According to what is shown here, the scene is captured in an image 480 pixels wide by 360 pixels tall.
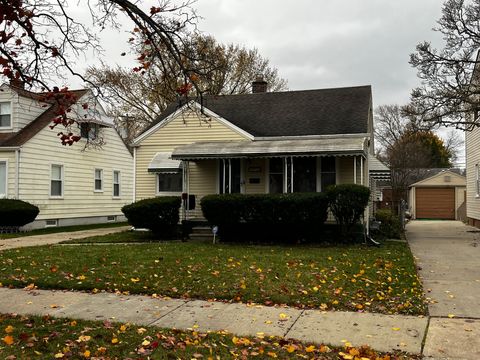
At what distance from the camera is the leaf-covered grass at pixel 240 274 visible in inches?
292

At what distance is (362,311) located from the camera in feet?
21.8

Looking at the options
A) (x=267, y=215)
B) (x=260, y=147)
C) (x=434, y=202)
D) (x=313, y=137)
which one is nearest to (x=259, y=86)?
(x=313, y=137)

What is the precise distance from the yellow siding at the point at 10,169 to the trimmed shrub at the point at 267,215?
9001mm

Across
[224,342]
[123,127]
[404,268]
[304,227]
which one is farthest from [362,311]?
[123,127]

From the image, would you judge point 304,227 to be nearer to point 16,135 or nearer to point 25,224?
point 25,224

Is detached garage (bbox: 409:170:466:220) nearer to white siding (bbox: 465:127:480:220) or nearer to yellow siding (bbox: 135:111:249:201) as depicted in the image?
white siding (bbox: 465:127:480:220)

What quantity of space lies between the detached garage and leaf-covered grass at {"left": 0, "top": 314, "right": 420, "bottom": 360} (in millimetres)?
31650

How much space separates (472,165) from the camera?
23.7m

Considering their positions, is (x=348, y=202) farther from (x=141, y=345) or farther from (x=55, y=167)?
(x=55, y=167)

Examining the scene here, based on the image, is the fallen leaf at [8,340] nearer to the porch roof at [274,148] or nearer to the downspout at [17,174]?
the porch roof at [274,148]

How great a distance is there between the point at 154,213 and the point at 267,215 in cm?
378

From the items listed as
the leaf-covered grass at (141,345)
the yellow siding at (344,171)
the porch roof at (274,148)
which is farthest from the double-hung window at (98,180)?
the leaf-covered grass at (141,345)

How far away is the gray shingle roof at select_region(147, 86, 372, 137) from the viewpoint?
17127mm

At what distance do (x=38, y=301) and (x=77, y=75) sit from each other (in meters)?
3.78
